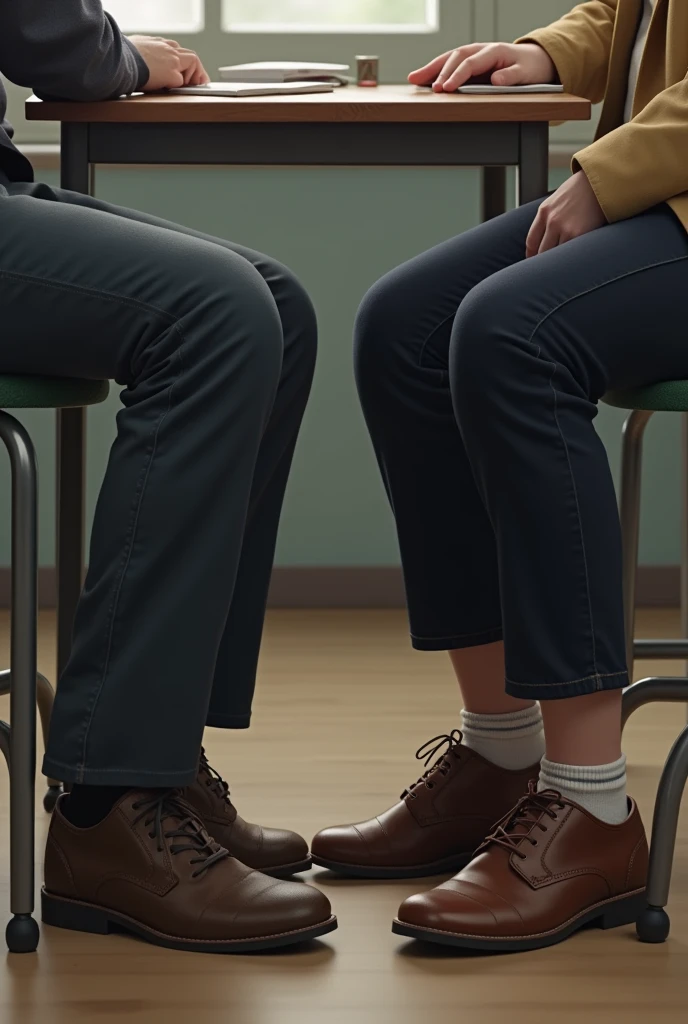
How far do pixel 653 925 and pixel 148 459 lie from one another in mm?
577

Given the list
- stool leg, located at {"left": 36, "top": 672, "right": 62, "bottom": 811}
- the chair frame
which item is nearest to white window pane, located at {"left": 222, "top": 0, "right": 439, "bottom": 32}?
the chair frame

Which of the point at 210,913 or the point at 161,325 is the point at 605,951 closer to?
the point at 210,913

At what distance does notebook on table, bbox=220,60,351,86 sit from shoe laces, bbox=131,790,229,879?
0.84 metres

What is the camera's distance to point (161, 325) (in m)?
1.18

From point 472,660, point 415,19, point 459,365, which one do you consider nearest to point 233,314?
point 459,365

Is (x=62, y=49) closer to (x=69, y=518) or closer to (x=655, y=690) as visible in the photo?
(x=69, y=518)

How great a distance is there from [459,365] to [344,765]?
73cm

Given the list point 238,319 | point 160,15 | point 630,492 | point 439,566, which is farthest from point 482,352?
point 160,15

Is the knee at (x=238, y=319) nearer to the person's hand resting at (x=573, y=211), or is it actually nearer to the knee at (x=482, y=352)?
the knee at (x=482, y=352)

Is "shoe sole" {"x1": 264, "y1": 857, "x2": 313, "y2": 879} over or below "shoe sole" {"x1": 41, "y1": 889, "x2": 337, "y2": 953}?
below

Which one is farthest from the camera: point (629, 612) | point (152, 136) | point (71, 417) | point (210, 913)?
point (629, 612)

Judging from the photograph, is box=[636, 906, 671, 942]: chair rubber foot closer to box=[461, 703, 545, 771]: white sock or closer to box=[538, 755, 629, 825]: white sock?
box=[538, 755, 629, 825]: white sock

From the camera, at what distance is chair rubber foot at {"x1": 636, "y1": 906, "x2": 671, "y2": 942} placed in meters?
1.21

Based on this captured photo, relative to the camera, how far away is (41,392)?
1.21 metres
